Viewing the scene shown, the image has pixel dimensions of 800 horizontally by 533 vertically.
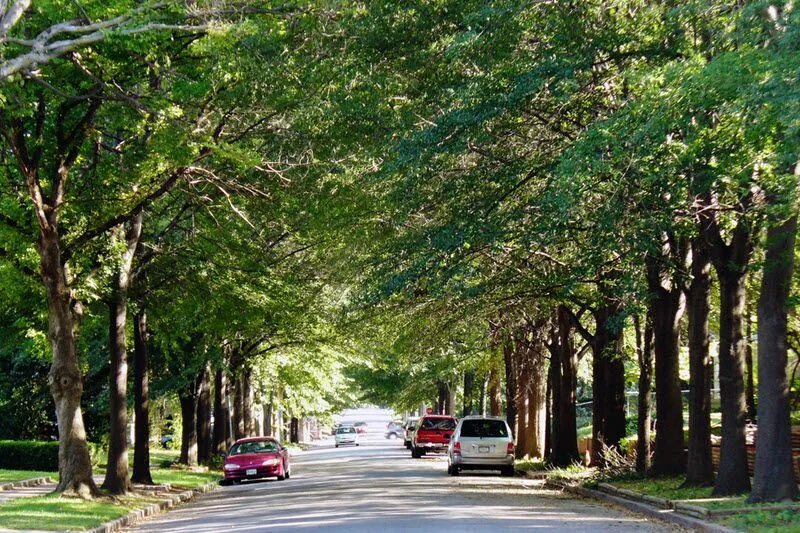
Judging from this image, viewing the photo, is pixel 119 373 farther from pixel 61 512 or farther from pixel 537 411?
pixel 537 411

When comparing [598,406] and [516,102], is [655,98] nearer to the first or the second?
[516,102]

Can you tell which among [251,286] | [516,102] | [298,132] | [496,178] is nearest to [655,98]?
[516,102]

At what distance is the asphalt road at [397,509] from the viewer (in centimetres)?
1577

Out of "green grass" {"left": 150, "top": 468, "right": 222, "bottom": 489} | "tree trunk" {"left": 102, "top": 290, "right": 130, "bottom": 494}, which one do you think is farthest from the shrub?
"tree trunk" {"left": 102, "top": 290, "right": 130, "bottom": 494}

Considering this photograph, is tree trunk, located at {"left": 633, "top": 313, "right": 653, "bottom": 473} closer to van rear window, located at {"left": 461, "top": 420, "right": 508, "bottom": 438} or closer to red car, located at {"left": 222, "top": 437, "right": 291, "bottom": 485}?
van rear window, located at {"left": 461, "top": 420, "right": 508, "bottom": 438}

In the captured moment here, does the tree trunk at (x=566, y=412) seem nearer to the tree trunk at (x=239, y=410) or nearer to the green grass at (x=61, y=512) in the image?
the green grass at (x=61, y=512)

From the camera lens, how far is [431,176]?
18531mm

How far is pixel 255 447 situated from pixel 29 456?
32.3 feet

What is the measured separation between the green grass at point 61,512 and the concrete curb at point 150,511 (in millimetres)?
145

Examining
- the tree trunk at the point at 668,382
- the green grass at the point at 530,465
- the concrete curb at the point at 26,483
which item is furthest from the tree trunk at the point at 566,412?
the concrete curb at the point at 26,483

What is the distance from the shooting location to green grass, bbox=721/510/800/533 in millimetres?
12648

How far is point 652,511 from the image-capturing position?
16984mm

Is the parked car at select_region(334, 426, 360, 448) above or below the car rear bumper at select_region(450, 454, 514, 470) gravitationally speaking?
below

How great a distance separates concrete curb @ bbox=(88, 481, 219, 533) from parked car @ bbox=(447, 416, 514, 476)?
7.27 m
